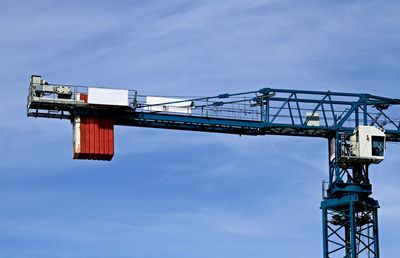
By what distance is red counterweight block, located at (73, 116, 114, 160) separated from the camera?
138 meters

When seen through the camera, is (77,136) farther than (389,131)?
No

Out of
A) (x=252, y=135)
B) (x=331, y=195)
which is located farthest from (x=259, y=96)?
(x=331, y=195)

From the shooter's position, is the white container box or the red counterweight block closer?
the red counterweight block

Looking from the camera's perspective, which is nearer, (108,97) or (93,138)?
(93,138)

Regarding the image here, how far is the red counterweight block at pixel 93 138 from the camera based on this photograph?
13762cm

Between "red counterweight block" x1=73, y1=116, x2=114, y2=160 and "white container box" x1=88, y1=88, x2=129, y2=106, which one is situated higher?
"white container box" x1=88, y1=88, x2=129, y2=106

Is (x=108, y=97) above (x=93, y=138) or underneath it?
above

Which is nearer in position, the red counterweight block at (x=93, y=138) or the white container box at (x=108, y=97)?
the red counterweight block at (x=93, y=138)

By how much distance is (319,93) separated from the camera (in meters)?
146

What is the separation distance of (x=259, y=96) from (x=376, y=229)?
21.5 m

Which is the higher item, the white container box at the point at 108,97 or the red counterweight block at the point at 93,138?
the white container box at the point at 108,97

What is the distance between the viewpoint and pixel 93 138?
138 m

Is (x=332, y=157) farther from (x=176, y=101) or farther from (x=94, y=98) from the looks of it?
(x=94, y=98)

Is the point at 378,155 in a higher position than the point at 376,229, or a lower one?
higher
